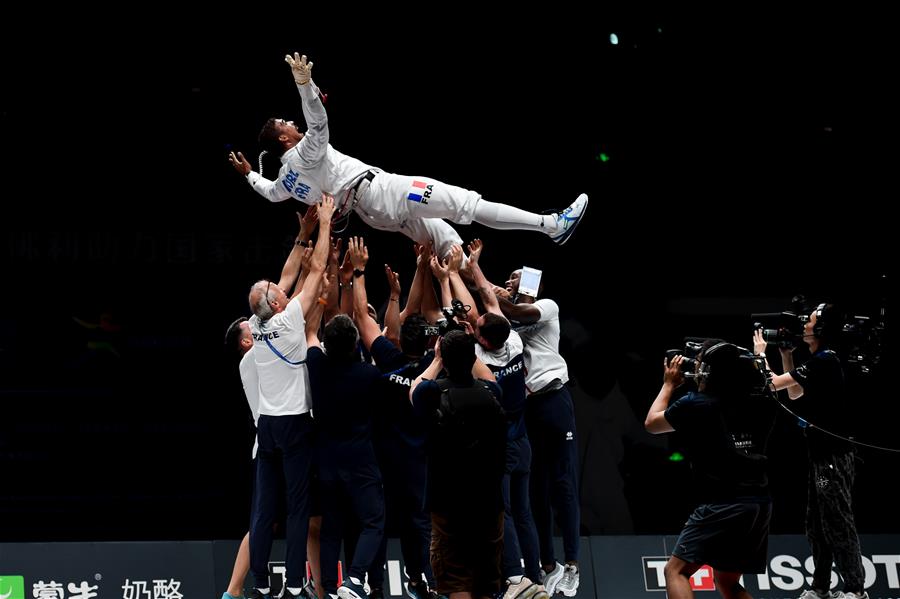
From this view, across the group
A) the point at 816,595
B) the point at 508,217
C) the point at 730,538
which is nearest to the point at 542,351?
the point at 508,217

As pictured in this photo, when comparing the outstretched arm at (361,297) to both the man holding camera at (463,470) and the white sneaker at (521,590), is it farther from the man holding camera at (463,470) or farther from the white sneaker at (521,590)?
the white sneaker at (521,590)

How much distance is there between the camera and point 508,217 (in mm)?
6004

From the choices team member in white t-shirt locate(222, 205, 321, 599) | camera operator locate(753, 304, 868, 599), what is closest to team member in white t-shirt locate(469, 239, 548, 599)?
team member in white t-shirt locate(222, 205, 321, 599)

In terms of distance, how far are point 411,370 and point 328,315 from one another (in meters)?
0.85

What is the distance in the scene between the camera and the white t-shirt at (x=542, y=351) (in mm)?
6695

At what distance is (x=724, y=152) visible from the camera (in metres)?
8.94

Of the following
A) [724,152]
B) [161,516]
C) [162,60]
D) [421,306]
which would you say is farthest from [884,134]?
[161,516]

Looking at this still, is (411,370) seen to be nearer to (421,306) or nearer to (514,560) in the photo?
(421,306)

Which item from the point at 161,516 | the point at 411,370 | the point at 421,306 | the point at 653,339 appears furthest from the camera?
the point at 653,339

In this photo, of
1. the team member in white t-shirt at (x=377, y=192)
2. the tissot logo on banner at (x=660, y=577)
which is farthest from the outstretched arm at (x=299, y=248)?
the tissot logo on banner at (x=660, y=577)

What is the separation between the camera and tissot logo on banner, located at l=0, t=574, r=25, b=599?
707 cm

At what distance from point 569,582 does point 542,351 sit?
139cm

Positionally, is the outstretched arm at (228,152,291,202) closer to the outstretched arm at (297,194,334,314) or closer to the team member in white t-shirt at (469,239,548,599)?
the outstretched arm at (297,194,334,314)

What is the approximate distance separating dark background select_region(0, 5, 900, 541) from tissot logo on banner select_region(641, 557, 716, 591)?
86cm
